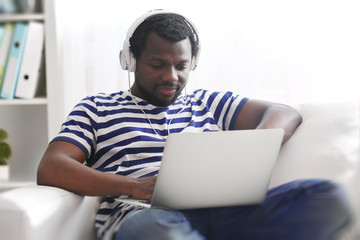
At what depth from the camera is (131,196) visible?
1393 mm

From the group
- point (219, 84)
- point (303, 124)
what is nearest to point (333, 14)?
point (219, 84)

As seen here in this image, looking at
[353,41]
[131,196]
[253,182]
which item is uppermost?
[353,41]

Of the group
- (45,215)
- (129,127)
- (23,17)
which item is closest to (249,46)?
(129,127)

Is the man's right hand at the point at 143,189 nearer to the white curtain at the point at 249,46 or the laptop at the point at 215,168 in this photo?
the laptop at the point at 215,168

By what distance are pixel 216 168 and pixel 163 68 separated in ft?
1.69

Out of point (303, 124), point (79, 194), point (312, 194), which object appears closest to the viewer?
point (312, 194)

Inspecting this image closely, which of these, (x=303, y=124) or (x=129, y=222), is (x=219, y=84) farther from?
(x=129, y=222)

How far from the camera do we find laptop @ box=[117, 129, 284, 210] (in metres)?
1.14

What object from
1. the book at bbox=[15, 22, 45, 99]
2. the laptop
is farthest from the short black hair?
the book at bbox=[15, 22, 45, 99]

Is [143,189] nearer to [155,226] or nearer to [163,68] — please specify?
[155,226]

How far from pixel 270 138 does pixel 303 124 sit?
1.22 feet

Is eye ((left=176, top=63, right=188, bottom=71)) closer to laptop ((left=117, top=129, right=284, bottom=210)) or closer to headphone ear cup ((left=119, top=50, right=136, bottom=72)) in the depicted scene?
headphone ear cup ((left=119, top=50, right=136, bottom=72))

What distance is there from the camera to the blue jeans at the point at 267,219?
1.11 metres

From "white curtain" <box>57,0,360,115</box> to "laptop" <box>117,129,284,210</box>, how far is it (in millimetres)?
938
